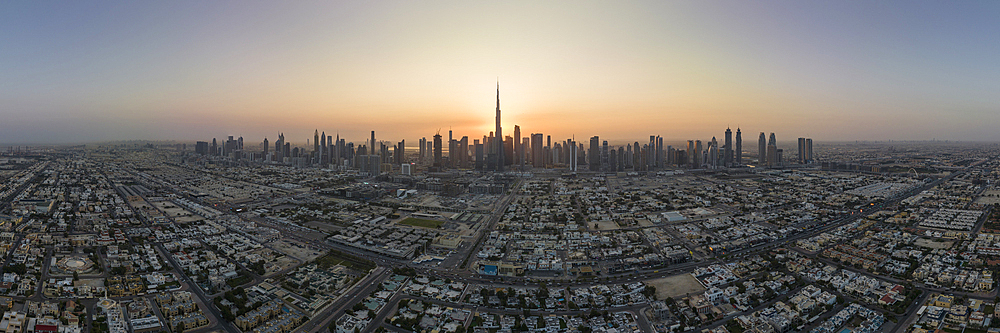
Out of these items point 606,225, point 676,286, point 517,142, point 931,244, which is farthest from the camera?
point 517,142

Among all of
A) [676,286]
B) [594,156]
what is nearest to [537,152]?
[594,156]

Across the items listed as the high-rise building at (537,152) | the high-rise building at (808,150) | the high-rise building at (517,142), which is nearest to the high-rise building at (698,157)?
the high-rise building at (808,150)

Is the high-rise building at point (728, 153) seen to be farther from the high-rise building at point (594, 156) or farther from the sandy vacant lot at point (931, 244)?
the sandy vacant lot at point (931, 244)

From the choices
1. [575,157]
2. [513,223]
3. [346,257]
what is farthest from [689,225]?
[575,157]

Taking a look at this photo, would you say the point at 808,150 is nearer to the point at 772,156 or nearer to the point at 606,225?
the point at 772,156

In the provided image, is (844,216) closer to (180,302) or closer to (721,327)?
(721,327)

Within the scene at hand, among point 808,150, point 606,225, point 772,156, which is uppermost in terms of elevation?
point 808,150

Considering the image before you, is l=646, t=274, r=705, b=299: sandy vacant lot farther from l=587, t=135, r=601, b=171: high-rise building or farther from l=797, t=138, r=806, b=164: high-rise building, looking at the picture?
l=797, t=138, r=806, b=164: high-rise building

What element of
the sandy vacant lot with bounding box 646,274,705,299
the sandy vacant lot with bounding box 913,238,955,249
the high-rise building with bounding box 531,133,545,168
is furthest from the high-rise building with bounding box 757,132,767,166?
the sandy vacant lot with bounding box 646,274,705,299
